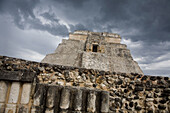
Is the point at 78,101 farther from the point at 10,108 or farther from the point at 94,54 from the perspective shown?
the point at 94,54

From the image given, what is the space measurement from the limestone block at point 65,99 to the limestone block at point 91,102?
40 cm

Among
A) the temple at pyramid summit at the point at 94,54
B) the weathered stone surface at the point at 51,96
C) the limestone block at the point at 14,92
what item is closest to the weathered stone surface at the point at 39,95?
the weathered stone surface at the point at 51,96

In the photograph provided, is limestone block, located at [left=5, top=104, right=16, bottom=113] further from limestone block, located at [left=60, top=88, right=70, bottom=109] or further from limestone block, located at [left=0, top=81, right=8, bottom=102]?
limestone block, located at [left=60, top=88, right=70, bottom=109]

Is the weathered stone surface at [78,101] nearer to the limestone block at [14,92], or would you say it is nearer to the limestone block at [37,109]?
the limestone block at [37,109]

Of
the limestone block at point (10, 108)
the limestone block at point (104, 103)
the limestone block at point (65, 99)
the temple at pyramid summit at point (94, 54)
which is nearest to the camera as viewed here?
the limestone block at point (10, 108)

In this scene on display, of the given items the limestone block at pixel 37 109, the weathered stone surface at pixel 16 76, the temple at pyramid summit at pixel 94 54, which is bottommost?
the limestone block at pixel 37 109

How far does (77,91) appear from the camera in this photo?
7.25ft

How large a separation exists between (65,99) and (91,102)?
513 millimetres

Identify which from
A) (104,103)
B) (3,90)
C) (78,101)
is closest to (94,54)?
(104,103)

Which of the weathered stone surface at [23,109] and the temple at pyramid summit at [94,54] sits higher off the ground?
the temple at pyramid summit at [94,54]

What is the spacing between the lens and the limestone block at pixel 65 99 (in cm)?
211

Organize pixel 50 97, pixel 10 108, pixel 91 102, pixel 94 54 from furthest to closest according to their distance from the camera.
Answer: pixel 94 54 → pixel 91 102 → pixel 50 97 → pixel 10 108

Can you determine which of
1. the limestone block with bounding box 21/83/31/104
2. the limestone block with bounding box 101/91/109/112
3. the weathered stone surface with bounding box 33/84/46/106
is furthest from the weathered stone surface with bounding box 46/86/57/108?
the limestone block with bounding box 101/91/109/112

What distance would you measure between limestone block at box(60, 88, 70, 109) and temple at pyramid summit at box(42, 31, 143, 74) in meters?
12.5
